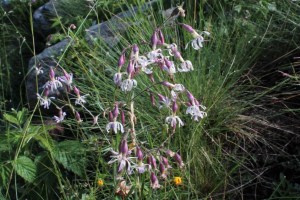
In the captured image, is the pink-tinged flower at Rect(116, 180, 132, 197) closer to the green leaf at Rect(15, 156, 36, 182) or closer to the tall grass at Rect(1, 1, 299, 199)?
the tall grass at Rect(1, 1, 299, 199)

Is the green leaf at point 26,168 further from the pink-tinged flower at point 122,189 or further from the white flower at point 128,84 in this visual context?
the white flower at point 128,84

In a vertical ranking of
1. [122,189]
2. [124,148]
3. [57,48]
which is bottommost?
[57,48]

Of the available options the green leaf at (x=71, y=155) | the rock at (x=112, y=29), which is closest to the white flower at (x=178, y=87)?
the green leaf at (x=71, y=155)

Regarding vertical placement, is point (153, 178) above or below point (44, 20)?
above

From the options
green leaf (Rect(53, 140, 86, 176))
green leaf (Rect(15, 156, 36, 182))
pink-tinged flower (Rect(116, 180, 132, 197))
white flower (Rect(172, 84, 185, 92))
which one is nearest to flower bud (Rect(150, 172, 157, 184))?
pink-tinged flower (Rect(116, 180, 132, 197))

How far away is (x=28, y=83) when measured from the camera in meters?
4.24

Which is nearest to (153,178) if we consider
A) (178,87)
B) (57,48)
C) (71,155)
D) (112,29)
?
(178,87)

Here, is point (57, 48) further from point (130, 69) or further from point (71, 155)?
point (130, 69)

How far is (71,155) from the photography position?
9.09 feet

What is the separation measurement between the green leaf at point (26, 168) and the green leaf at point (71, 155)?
131mm

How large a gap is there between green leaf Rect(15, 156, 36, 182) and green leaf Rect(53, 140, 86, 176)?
0.13 metres

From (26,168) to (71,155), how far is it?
231 millimetres

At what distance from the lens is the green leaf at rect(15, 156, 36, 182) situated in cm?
267

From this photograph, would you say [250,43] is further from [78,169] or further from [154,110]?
[78,169]
